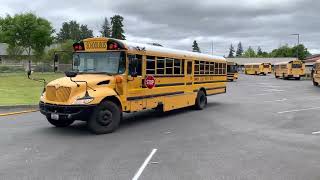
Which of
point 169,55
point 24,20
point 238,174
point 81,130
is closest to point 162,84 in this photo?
point 169,55

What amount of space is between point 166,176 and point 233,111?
1068 cm

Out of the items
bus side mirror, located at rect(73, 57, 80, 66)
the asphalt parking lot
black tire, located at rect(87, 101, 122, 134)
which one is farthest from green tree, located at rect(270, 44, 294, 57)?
black tire, located at rect(87, 101, 122, 134)

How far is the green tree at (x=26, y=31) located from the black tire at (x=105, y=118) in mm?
51433

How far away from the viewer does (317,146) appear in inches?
399

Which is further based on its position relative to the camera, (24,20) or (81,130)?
(24,20)

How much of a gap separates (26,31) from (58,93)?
52.3m

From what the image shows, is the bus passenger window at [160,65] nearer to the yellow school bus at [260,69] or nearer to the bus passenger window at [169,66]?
the bus passenger window at [169,66]

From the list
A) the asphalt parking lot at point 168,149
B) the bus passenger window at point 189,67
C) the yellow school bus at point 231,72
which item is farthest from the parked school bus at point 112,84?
the yellow school bus at point 231,72

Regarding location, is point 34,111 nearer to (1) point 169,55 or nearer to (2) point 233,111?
(1) point 169,55

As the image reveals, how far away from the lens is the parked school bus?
448 inches

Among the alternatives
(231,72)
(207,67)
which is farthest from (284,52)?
(207,67)

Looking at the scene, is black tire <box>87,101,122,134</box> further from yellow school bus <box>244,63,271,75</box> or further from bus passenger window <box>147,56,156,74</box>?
yellow school bus <box>244,63,271,75</box>

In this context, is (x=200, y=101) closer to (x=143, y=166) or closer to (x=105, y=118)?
(x=105, y=118)

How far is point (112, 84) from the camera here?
477 inches
